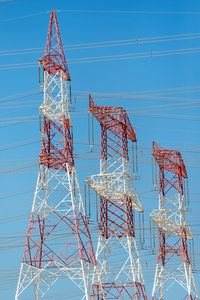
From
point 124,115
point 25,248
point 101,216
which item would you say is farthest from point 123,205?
point 25,248

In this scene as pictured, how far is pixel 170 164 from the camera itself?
83562 mm

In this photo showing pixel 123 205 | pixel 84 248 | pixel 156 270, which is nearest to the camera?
pixel 84 248

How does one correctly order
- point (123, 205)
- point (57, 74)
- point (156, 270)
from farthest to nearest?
point (156, 270) < point (123, 205) < point (57, 74)

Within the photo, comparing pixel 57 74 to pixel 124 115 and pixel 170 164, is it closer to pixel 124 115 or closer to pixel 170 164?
pixel 124 115

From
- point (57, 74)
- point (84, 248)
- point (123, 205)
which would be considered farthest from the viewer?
point (123, 205)

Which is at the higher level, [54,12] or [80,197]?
[54,12]

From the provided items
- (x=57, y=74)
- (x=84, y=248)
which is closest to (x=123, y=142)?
(x=57, y=74)

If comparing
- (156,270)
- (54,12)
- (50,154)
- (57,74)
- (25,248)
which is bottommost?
(156,270)

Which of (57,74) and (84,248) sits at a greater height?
(57,74)

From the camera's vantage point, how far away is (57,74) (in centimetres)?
6656

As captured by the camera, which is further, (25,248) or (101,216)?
(101,216)

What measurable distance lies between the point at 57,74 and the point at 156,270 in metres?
24.4

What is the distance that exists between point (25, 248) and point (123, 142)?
15019mm

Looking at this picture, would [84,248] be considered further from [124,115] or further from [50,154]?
[124,115]
